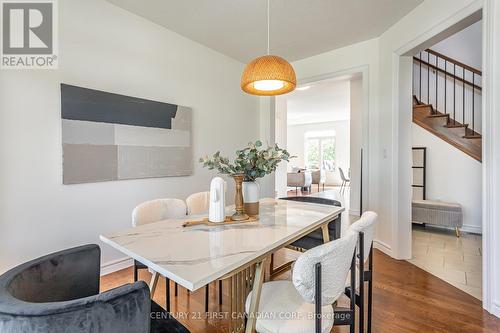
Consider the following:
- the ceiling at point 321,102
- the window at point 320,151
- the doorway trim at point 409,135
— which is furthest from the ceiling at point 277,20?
the window at point 320,151

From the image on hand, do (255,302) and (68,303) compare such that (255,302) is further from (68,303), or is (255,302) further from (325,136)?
(325,136)

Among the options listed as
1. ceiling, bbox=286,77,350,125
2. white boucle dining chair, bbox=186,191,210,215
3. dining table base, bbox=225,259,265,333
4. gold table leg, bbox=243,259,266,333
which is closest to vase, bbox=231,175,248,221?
dining table base, bbox=225,259,265,333

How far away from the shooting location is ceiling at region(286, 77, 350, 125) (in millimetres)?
5824

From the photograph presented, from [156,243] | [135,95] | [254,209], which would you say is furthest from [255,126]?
[156,243]

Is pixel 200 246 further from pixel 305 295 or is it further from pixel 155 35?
pixel 155 35

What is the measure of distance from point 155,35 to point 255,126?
2.05m

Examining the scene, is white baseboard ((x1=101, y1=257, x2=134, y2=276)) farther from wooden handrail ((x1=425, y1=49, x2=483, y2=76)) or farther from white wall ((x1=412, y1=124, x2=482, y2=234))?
wooden handrail ((x1=425, y1=49, x2=483, y2=76))

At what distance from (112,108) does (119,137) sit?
0.29 m

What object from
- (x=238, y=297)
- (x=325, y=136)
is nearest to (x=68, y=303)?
(x=238, y=297)

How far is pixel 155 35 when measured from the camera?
9.46 feet

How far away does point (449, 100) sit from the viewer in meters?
4.26

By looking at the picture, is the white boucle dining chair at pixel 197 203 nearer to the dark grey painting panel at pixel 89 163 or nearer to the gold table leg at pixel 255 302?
the dark grey painting panel at pixel 89 163

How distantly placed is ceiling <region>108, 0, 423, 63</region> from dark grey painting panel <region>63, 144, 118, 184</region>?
4.84 ft

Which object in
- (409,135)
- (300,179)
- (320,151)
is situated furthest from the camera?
(320,151)
